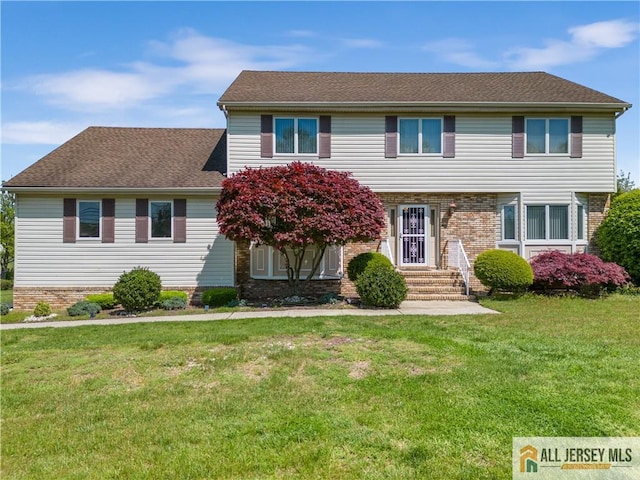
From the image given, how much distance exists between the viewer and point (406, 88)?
52.0ft

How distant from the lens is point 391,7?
11.6m

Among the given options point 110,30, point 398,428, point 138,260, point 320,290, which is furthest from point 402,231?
point 398,428

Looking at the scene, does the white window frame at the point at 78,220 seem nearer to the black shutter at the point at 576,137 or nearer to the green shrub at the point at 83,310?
the green shrub at the point at 83,310

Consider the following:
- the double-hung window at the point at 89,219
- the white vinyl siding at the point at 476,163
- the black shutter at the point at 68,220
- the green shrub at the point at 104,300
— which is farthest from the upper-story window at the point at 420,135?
the black shutter at the point at 68,220

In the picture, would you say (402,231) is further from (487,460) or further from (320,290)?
(487,460)

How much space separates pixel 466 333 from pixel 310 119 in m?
9.58

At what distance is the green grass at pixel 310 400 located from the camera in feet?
11.6

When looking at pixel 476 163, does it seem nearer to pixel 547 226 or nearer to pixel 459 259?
pixel 547 226

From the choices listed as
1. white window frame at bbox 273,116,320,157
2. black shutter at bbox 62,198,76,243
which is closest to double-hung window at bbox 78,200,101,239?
black shutter at bbox 62,198,76,243

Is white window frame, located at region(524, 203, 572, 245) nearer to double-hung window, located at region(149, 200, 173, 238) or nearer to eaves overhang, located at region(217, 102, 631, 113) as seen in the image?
eaves overhang, located at region(217, 102, 631, 113)

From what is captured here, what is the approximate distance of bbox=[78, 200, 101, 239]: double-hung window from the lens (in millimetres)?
14258

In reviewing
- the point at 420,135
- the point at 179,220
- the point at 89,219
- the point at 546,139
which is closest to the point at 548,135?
the point at 546,139

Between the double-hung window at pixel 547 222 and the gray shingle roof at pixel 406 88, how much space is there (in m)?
3.58

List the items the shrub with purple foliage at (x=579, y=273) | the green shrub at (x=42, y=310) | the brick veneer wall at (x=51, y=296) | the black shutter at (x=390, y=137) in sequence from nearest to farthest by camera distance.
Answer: the shrub with purple foliage at (x=579, y=273)
the green shrub at (x=42, y=310)
the brick veneer wall at (x=51, y=296)
the black shutter at (x=390, y=137)
